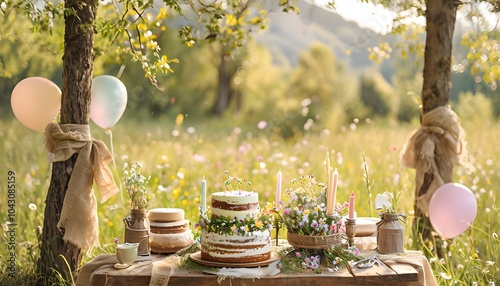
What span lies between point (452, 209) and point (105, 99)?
8.36 ft

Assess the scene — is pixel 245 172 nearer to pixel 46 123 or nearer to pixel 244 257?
pixel 46 123

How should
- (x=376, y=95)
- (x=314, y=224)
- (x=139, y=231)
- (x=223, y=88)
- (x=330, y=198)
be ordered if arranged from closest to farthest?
(x=314, y=224)
(x=330, y=198)
(x=139, y=231)
(x=223, y=88)
(x=376, y=95)

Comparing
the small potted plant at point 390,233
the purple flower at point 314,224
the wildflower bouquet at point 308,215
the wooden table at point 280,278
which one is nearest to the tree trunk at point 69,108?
the wooden table at point 280,278

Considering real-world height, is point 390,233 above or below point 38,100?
below

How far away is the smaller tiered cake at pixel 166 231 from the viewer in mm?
3783

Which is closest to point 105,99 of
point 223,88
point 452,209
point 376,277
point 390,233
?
point 390,233

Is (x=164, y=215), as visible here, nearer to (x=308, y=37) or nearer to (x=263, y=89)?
(x=263, y=89)

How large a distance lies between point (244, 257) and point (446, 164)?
7.46 ft

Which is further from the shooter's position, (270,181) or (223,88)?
(223,88)

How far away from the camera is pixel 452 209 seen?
4430 mm

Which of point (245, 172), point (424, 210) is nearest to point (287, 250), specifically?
point (424, 210)

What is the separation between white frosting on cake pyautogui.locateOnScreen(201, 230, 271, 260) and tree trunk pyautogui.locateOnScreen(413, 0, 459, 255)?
1.95 m

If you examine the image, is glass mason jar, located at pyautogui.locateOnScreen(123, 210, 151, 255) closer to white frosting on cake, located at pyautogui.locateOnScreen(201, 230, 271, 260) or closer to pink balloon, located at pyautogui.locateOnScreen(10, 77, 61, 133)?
white frosting on cake, located at pyautogui.locateOnScreen(201, 230, 271, 260)

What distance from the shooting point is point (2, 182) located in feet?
25.0
